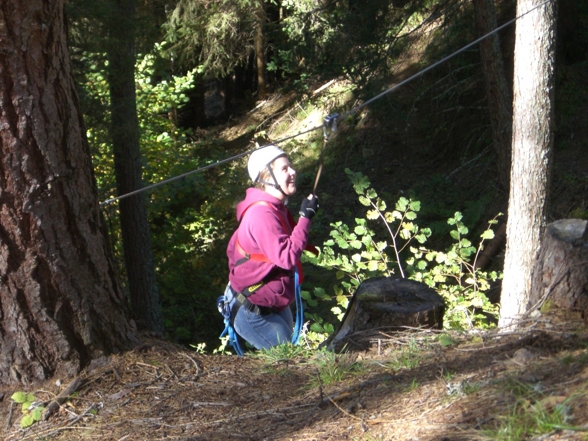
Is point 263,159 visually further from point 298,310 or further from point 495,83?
point 495,83

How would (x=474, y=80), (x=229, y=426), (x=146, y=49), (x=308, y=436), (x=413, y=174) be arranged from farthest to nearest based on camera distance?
(x=413, y=174), (x=474, y=80), (x=146, y=49), (x=229, y=426), (x=308, y=436)

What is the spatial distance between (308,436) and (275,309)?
1.57m

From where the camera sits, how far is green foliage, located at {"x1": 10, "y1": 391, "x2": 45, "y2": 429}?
11.9 ft

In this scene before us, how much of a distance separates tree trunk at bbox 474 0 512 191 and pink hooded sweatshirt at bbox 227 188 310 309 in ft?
19.3

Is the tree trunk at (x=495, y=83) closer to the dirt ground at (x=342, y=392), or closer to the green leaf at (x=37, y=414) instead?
the dirt ground at (x=342, y=392)

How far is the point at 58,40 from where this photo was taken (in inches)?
152

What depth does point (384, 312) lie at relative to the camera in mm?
4469

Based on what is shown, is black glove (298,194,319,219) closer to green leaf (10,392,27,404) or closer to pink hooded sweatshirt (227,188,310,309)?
pink hooded sweatshirt (227,188,310,309)

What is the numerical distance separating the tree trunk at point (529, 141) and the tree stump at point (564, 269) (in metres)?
1.80

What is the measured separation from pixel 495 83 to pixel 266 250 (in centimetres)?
642

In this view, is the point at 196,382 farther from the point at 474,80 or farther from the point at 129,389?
the point at 474,80

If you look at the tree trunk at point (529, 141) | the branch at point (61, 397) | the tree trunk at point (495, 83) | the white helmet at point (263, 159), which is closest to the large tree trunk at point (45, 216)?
the branch at point (61, 397)

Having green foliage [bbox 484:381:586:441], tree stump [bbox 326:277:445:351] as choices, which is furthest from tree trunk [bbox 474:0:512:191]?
green foliage [bbox 484:381:586:441]

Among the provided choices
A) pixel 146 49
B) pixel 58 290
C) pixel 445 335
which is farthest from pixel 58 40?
pixel 146 49
